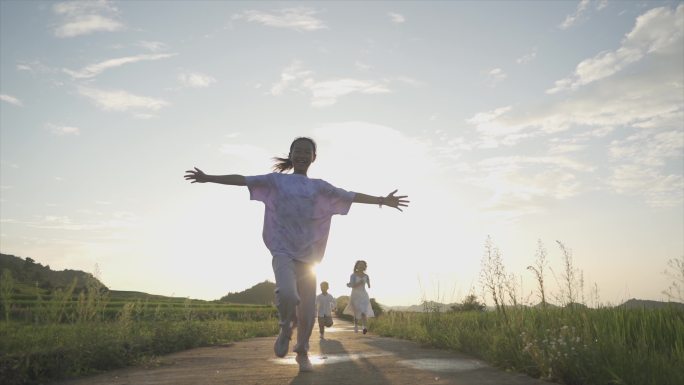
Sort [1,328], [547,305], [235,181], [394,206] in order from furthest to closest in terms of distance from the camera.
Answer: [1,328] → [547,305] → [394,206] → [235,181]

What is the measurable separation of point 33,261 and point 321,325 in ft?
190

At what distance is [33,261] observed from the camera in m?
59.0

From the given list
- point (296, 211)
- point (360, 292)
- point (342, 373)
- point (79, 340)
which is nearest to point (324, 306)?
point (360, 292)

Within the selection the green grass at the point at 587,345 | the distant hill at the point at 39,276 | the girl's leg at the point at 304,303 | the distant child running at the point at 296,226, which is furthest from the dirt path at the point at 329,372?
the distant hill at the point at 39,276

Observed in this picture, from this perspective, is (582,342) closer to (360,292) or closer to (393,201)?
(393,201)

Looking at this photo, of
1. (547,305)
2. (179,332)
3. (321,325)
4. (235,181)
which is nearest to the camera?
(235,181)

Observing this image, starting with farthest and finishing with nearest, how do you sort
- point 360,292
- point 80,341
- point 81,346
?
point 360,292 < point 80,341 < point 81,346

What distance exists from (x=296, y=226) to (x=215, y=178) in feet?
3.54

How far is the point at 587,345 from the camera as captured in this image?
4.19m

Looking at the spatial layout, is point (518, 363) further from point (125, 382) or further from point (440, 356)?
point (125, 382)

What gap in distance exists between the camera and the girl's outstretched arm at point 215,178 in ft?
18.3

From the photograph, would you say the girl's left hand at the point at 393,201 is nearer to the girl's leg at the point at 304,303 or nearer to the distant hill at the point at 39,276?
the girl's leg at the point at 304,303

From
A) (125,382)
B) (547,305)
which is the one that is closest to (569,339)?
(547,305)

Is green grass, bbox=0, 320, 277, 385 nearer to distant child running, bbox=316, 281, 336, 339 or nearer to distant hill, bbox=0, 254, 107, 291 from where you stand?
distant child running, bbox=316, 281, 336, 339
